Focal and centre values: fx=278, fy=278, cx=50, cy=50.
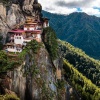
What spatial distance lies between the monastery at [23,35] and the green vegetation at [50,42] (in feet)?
9.30

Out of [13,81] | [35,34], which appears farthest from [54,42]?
[13,81]

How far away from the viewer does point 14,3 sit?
108 meters

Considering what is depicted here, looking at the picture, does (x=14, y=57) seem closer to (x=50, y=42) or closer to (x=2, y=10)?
(x=50, y=42)

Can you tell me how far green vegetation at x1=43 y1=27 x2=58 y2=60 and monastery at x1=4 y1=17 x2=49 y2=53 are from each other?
9.30 ft

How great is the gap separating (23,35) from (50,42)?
11238mm

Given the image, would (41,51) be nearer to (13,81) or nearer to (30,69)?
(30,69)

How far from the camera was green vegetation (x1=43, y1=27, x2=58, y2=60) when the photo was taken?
4126 inches

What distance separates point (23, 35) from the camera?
328ft

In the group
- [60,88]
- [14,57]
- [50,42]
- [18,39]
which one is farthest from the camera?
[50,42]

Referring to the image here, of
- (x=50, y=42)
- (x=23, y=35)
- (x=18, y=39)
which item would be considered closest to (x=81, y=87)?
(x=50, y=42)

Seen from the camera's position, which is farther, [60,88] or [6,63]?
[60,88]

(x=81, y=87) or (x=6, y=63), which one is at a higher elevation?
(x=6, y=63)

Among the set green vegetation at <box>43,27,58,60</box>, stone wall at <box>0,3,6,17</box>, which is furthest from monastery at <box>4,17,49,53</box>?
stone wall at <box>0,3,6,17</box>

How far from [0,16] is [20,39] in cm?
1134
